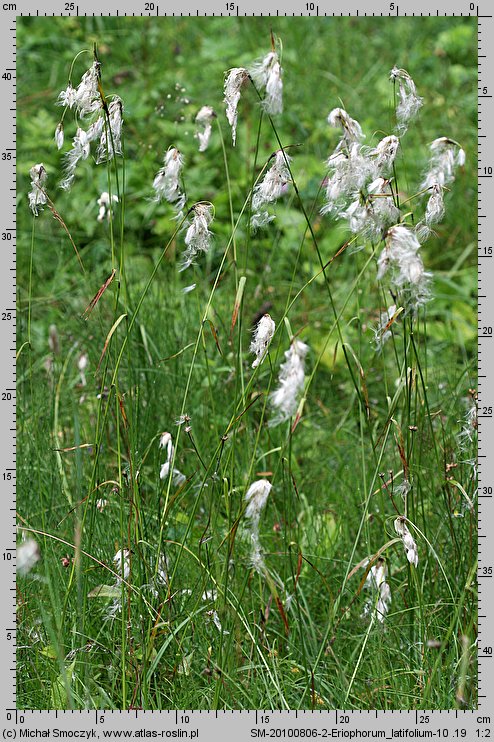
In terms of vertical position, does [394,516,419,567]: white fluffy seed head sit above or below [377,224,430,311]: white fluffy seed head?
below

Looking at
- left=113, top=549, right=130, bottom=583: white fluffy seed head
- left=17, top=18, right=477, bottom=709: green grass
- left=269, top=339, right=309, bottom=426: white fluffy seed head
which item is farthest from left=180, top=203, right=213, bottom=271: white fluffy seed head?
left=113, top=549, right=130, bottom=583: white fluffy seed head

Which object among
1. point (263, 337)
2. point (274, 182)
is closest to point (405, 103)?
point (274, 182)

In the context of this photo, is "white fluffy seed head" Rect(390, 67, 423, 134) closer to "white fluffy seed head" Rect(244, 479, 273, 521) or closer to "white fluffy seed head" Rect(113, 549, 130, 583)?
"white fluffy seed head" Rect(244, 479, 273, 521)

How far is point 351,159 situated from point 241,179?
2657 mm

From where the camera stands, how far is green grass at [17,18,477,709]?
1.81 meters

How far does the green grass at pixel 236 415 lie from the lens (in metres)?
1.81

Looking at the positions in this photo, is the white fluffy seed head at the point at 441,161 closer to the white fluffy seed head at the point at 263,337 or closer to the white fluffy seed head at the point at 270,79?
the white fluffy seed head at the point at 270,79

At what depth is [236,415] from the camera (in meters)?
1.97

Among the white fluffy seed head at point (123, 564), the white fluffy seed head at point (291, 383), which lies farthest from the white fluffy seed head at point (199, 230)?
the white fluffy seed head at point (123, 564)

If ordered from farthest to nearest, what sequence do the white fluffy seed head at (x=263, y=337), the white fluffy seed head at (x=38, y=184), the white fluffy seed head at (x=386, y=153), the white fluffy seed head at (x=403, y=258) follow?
1. the white fluffy seed head at (x=38, y=184)
2. the white fluffy seed head at (x=386, y=153)
3. the white fluffy seed head at (x=263, y=337)
4. the white fluffy seed head at (x=403, y=258)

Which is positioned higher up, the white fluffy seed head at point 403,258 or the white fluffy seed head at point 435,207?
the white fluffy seed head at point 435,207

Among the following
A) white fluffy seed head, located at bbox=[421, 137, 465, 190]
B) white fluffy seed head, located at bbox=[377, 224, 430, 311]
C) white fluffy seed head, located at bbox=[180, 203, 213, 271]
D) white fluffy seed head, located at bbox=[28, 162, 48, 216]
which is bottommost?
white fluffy seed head, located at bbox=[377, 224, 430, 311]

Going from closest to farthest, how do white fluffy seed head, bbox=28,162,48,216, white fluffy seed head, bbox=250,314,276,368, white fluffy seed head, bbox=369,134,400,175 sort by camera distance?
white fluffy seed head, bbox=250,314,276,368 < white fluffy seed head, bbox=369,134,400,175 < white fluffy seed head, bbox=28,162,48,216

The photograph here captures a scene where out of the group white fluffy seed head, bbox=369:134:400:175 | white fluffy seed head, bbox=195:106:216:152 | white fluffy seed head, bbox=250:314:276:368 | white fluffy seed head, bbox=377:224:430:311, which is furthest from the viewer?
white fluffy seed head, bbox=195:106:216:152
